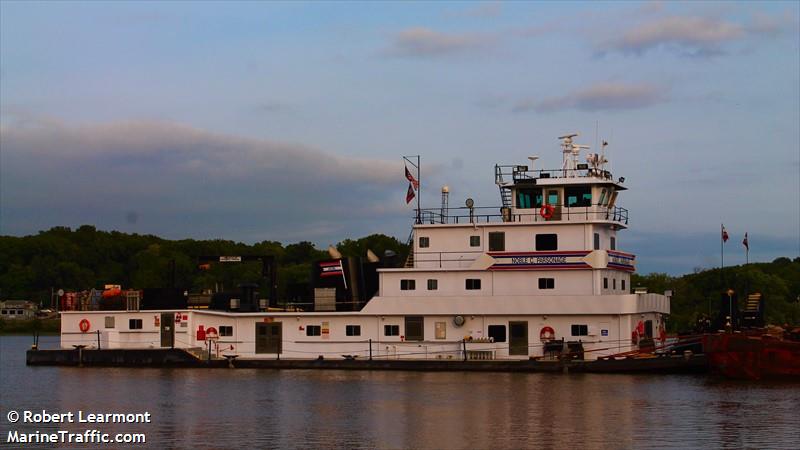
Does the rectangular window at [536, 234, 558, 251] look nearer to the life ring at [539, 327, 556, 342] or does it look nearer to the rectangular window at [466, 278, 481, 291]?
the rectangular window at [466, 278, 481, 291]

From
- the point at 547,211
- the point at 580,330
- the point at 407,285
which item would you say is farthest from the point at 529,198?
the point at 407,285

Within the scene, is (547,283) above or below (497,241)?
below

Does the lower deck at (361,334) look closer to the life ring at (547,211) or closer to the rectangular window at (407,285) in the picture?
the rectangular window at (407,285)

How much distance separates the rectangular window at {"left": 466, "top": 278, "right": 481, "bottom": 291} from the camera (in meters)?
42.5

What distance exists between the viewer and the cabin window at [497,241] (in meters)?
42.5

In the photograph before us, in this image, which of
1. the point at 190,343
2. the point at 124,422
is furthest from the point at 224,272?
the point at 124,422

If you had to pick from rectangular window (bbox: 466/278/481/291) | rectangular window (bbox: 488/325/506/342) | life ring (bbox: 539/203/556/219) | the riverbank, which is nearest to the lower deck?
rectangular window (bbox: 488/325/506/342)

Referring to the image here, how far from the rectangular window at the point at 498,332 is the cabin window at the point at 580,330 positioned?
8.30 ft

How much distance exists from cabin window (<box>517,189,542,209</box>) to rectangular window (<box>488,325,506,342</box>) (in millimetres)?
4671

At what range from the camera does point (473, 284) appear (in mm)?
42594

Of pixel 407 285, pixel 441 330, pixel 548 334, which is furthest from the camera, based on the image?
pixel 407 285

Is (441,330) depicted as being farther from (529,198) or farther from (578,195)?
(578,195)

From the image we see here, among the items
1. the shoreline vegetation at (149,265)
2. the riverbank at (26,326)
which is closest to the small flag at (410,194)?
the shoreline vegetation at (149,265)

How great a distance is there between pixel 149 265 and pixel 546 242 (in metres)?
83.1
